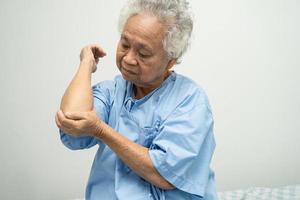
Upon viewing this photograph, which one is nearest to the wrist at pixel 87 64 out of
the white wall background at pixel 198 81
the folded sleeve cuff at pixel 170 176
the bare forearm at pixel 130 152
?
the bare forearm at pixel 130 152

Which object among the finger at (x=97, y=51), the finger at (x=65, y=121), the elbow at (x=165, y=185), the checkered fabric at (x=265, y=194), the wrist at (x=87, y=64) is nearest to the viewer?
the finger at (x=65, y=121)

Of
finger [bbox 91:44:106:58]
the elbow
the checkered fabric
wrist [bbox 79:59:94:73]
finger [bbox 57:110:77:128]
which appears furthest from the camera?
the checkered fabric

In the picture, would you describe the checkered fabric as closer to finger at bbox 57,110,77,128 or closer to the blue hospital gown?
the blue hospital gown

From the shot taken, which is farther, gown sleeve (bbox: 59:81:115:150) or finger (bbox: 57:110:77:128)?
gown sleeve (bbox: 59:81:115:150)

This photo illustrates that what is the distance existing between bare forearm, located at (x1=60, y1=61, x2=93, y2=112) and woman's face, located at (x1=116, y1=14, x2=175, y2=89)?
0.13 metres

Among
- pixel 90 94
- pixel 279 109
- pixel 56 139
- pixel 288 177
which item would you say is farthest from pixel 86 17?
pixel 288 177

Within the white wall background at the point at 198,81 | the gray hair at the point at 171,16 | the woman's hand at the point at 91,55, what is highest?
the gray hair at the point at 171,16

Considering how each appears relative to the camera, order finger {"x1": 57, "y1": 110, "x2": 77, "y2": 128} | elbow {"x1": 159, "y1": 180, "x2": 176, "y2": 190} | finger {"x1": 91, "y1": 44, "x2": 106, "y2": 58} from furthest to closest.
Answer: finger {"x1": 91, "y1": 44, "x2": 106, "y2": 58} < elbow {"x1": 159, "y1": 180, "x2": 176, "y2": 190} < finger {"x1": 57, "y1": 110, "x2": 77, "y2": 128}

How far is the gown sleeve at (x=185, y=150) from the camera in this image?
99 centimetres

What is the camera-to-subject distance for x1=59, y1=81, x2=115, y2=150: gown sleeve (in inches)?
42.3

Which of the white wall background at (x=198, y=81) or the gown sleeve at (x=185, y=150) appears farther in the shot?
the white wall background at (x=198, y=81)

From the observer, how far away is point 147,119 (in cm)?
110

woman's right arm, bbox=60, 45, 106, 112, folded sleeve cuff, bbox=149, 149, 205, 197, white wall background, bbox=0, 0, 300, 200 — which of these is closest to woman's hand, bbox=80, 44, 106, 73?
woman's right arm, bbox=60, 45, 106, 112

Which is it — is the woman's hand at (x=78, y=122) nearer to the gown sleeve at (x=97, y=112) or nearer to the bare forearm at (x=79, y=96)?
the bare forearm at (x=79, y=96)
